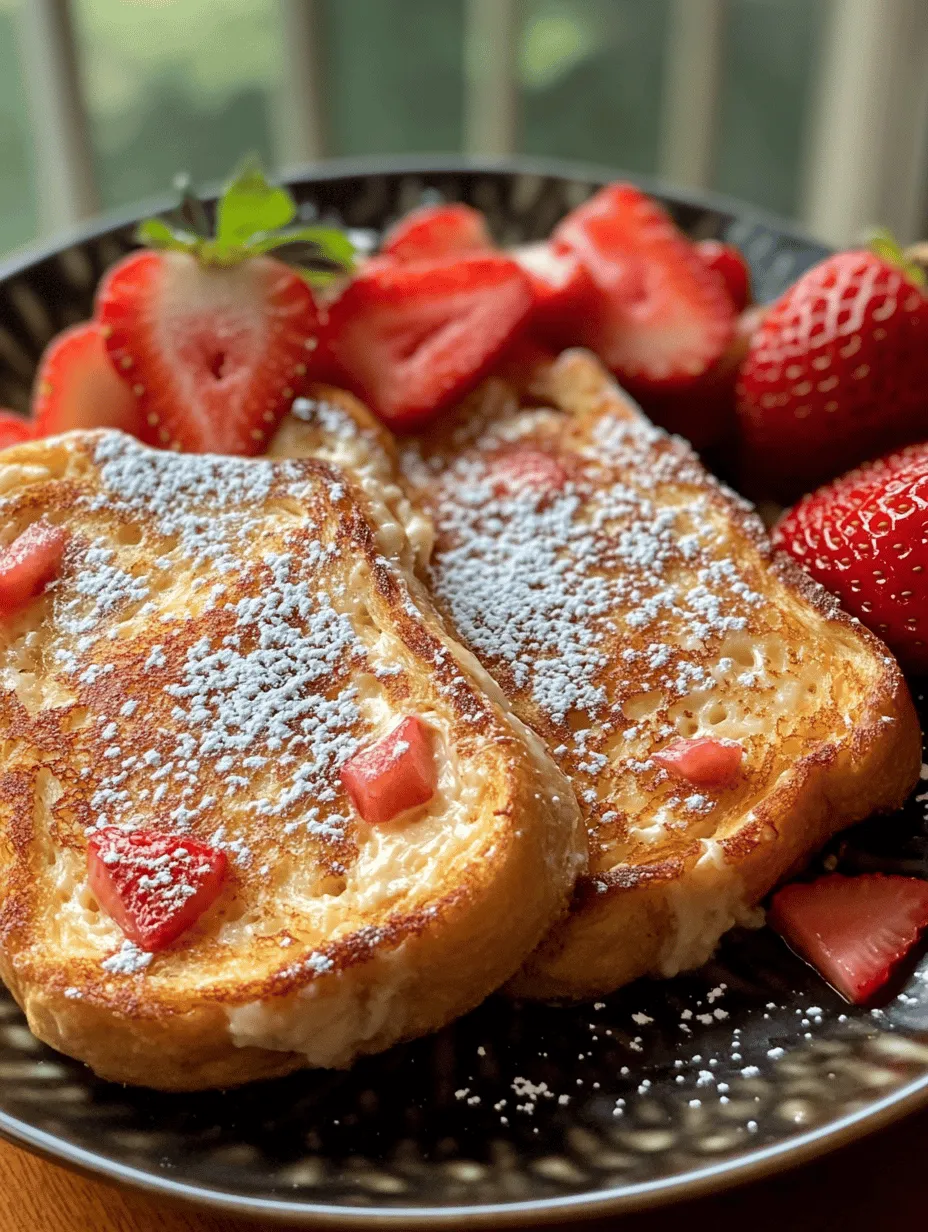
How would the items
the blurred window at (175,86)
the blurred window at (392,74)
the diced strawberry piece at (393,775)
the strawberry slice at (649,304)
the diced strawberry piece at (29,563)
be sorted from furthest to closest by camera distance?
the blurred window at (392,74) < the blurred window at (175,86) < the strawberry slice at (649,304) < the diced strawberry piece at (29,563) < the diced strawberry piece at (393,775)

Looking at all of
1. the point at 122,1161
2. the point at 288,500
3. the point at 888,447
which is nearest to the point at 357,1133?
the point at 122,1161

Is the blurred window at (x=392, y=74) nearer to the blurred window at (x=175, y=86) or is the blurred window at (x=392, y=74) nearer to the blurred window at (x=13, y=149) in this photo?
the blurred window at (x=175, y=86)

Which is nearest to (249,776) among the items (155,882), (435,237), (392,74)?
(155,882)

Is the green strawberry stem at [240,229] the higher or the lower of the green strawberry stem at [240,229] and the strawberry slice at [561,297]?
the higher

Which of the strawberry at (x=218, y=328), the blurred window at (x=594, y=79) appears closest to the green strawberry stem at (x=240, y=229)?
the strawberry at (x=218, y=328)

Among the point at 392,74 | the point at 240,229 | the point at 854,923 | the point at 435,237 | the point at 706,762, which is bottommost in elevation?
the point at 854,923

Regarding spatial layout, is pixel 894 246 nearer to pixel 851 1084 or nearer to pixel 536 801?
pixel 536 801

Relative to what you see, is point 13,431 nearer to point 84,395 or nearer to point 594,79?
point 84,395
